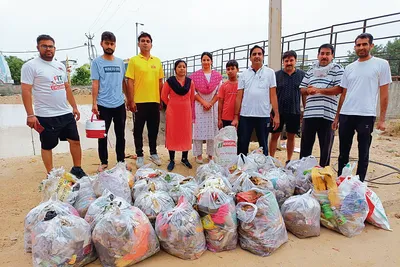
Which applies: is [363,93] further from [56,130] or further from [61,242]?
[56,130]

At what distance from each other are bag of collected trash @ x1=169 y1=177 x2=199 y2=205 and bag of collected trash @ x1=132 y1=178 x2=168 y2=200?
107mm

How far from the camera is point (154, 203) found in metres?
2.15

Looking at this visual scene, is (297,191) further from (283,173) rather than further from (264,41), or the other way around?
(264,41)

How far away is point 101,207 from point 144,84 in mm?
1914

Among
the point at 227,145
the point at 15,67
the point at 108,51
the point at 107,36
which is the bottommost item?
the point at 227,145

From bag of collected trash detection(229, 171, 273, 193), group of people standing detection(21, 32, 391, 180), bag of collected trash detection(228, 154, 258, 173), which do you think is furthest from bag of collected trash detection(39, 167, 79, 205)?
bag of collected trash detection(228, 154, 258, 173)

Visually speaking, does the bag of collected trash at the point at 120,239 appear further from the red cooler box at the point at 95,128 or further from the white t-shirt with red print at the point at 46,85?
the white t-shirt with red print at the point at 46,85

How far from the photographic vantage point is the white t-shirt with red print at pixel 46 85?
2943 millimetres

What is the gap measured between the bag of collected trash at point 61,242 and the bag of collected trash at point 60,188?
401 mm

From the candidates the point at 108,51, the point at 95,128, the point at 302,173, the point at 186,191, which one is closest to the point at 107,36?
the point at 108,51

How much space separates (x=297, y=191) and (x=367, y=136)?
95 cm

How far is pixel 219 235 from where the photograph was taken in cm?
203

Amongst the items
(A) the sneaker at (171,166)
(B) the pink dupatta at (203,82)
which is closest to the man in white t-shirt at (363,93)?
(B) the pink dupatta at (203,82)

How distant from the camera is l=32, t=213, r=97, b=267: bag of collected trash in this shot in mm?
1725
